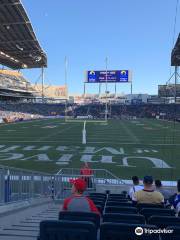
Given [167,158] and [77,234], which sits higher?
[77,234]

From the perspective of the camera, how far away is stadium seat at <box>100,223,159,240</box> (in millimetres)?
3325

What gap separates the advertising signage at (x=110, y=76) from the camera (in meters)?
60.2

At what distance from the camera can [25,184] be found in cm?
1094

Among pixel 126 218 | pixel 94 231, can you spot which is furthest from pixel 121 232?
pixel 126 218

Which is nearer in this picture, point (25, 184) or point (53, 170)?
point (25, 184)

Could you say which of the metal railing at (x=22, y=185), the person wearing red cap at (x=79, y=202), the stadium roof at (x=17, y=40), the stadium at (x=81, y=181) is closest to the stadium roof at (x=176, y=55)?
the stadium at (x=81, y=181)

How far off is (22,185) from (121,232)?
7617mm

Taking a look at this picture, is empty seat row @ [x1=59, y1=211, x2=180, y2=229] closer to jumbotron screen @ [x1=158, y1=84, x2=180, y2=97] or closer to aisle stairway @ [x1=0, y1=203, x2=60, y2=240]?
aisle stairway @ [x1=0, y1=203, x2=60, y2=240]

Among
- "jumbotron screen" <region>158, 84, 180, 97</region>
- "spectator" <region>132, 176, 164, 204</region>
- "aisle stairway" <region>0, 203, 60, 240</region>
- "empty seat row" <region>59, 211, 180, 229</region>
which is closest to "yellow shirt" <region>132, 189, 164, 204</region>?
"spectator" <region>132, 176, 164, 204</region>

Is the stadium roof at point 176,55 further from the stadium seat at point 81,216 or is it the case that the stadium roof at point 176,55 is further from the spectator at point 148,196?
the stadium seat at point 81,216

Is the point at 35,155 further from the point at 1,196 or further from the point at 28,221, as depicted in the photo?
the point at 28,221

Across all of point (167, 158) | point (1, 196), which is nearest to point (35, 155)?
point (167, 158)

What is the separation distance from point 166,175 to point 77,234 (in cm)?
1535

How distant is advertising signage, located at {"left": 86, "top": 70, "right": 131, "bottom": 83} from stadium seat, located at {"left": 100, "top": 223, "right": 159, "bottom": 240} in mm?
56962
